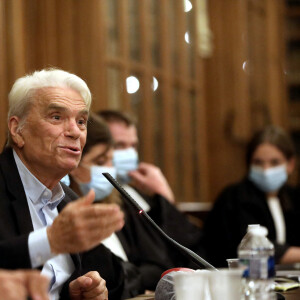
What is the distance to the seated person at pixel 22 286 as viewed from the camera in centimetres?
131

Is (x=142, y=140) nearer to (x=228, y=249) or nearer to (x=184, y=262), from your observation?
(x=228, y=249)

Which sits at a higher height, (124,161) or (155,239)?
(124,161)

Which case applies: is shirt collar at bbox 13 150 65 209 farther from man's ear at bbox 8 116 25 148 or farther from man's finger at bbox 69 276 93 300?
man's finger at bbox 69 276 93 300

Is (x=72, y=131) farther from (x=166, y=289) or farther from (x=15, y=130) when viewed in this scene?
(x=166, y=289)

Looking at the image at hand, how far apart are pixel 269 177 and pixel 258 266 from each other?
2970mm

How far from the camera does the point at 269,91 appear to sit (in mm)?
7453

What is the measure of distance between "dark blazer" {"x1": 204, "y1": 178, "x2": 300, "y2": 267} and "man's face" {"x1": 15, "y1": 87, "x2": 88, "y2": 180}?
2435mm

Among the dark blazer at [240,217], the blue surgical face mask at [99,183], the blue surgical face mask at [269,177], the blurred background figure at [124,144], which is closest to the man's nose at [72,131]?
the blue surgical face mask at [99,183]

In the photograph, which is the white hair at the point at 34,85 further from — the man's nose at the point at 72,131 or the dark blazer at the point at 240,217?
the dark blazer at the point at 240,217

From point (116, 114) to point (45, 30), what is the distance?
2.60 feet

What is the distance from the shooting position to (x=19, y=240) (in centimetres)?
167

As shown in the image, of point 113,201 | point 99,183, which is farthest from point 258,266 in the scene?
point 113,201

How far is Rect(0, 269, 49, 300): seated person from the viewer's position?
1312mm

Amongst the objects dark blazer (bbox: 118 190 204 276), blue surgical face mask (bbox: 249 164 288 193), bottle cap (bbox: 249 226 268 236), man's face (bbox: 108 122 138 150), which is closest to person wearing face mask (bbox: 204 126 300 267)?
blue surgical face mask (bbox: 249 164 288 193)
